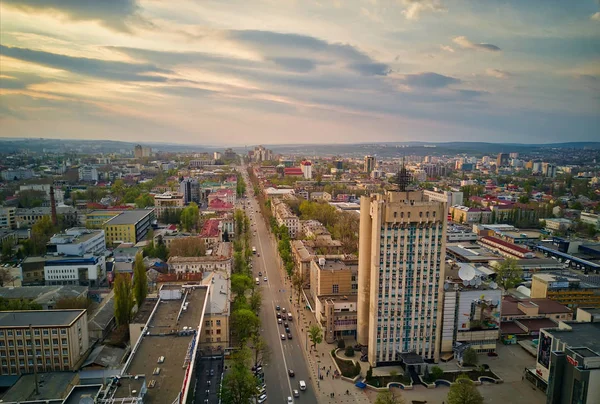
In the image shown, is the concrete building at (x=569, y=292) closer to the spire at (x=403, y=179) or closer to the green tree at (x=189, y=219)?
the spire at (x=403, y=179)

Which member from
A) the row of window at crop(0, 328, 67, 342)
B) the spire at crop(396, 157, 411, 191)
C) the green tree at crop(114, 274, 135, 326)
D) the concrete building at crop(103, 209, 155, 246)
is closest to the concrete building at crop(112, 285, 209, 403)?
the green tree at crop(114, 274, 135, 326)

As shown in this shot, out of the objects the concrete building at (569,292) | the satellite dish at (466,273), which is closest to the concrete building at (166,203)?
the satellite dish at (466,273)

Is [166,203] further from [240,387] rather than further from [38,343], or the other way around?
[240,387]

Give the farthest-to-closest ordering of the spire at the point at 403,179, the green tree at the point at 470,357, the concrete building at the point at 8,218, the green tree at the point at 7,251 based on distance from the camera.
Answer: the concrete building at the point at 8,218 → the green tree at the point at 7,251 → the spire at the point at 403,179 → the green tree at the point at 470,357

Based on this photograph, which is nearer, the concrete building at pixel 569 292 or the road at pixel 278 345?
the road at pixel 278 345

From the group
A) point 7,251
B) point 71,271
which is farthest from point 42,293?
point 7,251

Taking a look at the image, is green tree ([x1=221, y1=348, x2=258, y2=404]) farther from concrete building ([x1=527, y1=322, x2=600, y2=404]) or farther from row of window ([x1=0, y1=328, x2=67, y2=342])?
concrete building ([x1=527, y1=322, x2=600, y2=404])

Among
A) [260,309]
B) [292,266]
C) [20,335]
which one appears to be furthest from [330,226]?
[20,335]
